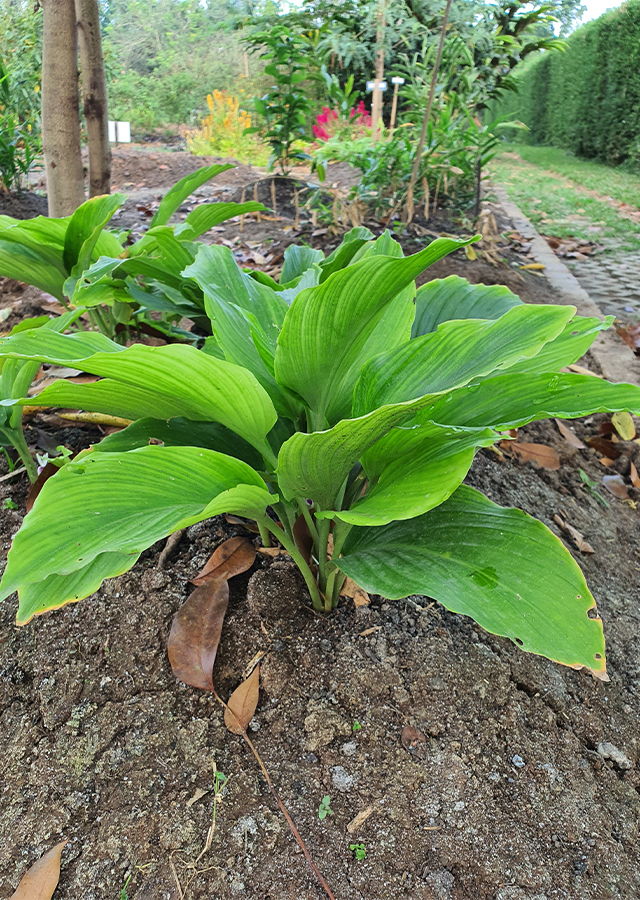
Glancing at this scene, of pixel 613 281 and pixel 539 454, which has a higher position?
pixel 613 281

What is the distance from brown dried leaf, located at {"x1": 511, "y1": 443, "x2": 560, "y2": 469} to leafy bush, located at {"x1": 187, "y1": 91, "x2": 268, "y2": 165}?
8.04m

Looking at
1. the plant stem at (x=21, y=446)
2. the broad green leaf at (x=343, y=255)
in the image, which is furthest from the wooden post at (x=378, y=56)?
the plant stem at (x=21, y=446)

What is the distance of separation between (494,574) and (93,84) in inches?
99.4

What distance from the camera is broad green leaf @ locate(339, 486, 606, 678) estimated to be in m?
0.77

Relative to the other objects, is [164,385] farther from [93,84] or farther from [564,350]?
[93,84]

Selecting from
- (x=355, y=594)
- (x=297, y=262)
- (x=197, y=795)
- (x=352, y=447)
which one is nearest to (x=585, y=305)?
(x=297, y=262)

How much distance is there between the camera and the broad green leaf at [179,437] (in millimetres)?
1043

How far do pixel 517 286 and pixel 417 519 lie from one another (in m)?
2.62

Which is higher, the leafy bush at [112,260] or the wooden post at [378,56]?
the wooden post at [378,56]

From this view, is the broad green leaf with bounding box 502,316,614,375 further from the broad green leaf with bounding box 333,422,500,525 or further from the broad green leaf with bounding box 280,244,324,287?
the broad green leaf with bounding box 280,244,324,287

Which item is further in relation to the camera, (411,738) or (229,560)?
(229,560)

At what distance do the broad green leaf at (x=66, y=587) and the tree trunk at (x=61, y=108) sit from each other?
83.1 inches

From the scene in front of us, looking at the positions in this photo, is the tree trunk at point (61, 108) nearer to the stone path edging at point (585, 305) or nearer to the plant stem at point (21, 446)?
the plant stem at point (21, 446)

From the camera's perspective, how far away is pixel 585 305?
128 inches
